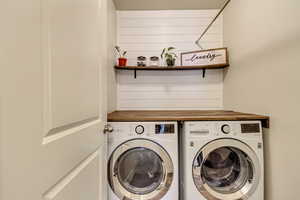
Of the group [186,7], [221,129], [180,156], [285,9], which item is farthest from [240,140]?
[186,7]

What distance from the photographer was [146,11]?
240cm

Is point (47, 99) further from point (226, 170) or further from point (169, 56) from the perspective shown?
point (169, 56)

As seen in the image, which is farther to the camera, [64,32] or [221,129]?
[221,129]

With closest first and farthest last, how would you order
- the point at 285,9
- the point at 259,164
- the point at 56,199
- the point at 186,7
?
the point at 56,199 → the point at 285,9 → the point at 259,164 → the point at 186,7

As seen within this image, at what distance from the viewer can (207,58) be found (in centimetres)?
224

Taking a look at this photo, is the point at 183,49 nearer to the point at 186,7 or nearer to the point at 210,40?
the point at 210,40

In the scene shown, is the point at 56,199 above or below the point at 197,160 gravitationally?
above

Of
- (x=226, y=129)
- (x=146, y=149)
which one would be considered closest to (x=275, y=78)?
(x=226, y=129)

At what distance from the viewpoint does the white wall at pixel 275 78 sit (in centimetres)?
121

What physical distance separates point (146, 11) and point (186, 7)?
1.70 feet

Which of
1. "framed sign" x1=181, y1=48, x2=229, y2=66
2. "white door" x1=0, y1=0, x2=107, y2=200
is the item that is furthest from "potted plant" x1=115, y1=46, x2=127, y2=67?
"white door" x1=0, y1=0, x2=107, y2=200

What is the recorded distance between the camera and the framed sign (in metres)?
2.20

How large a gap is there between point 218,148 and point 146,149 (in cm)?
61

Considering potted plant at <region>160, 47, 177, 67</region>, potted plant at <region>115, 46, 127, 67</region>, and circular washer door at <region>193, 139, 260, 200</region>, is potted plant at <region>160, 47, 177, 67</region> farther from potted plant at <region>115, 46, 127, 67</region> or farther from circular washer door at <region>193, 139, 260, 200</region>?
circular washer door at <region>193, 139, 260, 200</region>
